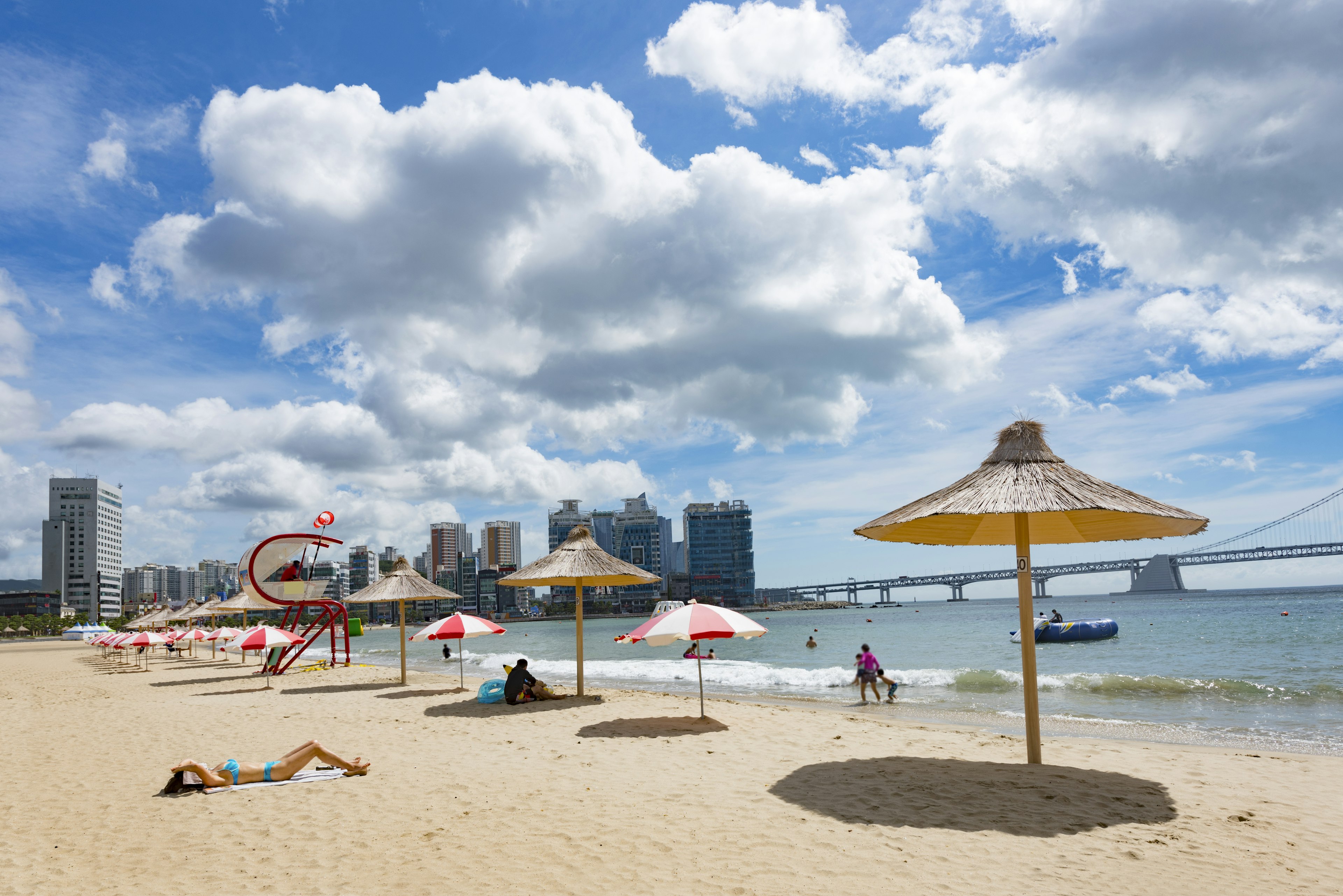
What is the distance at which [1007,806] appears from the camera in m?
5.99

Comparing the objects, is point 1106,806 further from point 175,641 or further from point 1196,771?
point 175,641

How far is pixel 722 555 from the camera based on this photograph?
15000 cm

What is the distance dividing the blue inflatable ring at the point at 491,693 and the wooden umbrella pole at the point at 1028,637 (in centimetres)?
912

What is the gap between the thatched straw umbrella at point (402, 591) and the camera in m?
16.8

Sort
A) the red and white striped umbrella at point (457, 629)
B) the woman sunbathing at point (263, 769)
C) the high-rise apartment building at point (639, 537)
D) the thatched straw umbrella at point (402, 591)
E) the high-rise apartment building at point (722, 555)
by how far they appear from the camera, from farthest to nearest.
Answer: the high-rise apartment building at point (639, 537) → the high-rise apartment building at point (722, 555) → the thatched straw umbrella at point (402, 591) → the red and white striped umbrella at point (457, 629) → the woman sunbathing at point (263, 769)

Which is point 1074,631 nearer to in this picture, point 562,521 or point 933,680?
point 933,680

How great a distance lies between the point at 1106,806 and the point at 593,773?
15.1 feet

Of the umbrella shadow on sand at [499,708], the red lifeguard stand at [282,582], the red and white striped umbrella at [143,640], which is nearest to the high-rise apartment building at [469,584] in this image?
the red and white striped umbrella at [143,640]

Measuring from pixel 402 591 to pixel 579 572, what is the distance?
20.5 feet

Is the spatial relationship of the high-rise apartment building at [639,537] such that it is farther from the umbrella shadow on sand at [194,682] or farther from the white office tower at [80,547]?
the umbrella shadow on sand at [194,682]

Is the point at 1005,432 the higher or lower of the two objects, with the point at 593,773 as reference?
higher

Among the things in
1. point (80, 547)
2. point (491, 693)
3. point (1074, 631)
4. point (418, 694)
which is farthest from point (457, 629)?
point (80, 547)

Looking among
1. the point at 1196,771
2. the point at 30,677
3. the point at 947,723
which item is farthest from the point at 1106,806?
the point at 30,677

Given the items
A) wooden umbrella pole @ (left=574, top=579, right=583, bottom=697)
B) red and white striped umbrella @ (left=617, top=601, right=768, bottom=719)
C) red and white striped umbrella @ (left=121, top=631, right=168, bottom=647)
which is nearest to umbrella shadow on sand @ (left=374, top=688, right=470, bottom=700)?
wooden umbrella pole @ (left=574, top=579, right=583, bottom=697)
